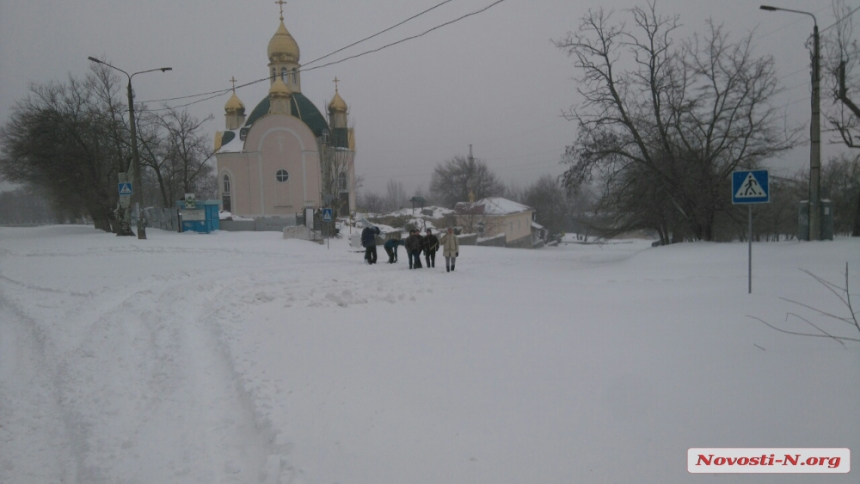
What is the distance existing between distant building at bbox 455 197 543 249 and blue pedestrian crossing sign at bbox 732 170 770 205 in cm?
3625

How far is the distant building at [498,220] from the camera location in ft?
174

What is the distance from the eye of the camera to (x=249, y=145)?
4688 cm

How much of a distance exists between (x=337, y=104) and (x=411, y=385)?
50.5 meters

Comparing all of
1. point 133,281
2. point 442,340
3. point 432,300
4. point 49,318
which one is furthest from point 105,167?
point 442,340

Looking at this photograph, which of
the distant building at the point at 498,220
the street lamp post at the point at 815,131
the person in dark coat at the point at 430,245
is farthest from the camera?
the distant building at the point at 498,220

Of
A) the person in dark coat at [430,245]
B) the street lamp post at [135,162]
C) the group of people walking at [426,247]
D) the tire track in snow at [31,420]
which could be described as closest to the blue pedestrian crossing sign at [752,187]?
the group of people walking at [426,247]

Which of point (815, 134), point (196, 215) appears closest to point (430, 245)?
point (815, 134)

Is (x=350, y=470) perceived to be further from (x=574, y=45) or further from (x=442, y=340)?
(x=574, y=45)

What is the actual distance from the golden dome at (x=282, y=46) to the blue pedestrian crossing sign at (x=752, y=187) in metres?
46.6

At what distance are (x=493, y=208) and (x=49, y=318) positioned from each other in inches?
1979

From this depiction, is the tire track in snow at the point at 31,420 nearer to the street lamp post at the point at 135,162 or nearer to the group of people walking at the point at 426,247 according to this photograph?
the group of people walking at the point at 426,247

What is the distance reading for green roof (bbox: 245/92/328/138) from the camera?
51.4 m

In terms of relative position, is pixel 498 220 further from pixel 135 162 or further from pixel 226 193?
pixel 135 162

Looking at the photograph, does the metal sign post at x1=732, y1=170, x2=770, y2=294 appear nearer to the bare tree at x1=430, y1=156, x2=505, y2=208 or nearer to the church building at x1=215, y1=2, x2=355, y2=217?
the church building at x1=215, y1=2, x2=355, y2=217
